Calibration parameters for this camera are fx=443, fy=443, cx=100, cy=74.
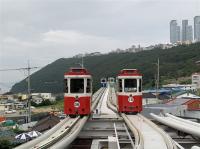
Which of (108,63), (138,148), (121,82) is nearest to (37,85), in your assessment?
(108,63)

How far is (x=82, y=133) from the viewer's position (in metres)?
18.8

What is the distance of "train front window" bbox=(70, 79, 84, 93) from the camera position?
72.9ft

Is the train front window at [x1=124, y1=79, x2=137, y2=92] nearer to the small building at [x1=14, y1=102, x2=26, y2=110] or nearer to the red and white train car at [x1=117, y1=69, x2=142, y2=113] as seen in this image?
the red and white train car at [x1=117, y1=69, x2=142, y2=113]

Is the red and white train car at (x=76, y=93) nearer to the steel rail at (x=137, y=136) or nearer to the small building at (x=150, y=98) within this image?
the steel rail at (x=137, y=136)

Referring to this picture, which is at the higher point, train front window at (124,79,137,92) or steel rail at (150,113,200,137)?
train front window at (124,79,137,92)

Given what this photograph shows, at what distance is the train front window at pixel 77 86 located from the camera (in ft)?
72.9

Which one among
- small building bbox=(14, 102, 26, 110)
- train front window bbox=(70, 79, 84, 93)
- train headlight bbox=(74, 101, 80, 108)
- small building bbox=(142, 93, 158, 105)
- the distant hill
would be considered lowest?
small building bbox=(14, 102, 26, 110)

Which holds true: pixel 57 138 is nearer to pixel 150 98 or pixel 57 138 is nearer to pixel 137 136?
pixel 137 136

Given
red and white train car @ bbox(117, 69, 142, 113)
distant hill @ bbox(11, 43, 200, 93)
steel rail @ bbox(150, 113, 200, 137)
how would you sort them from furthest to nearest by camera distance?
distant hill @ bbox(11, 43, 200, 93) < red and white train car @ bbox(117, 69, 142, 113) < steel rail @ bbox(150, 113, 200, 137)

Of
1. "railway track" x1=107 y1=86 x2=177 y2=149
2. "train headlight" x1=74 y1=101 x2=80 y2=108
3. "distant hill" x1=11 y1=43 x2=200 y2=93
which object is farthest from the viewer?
"distant hill" x1=11 y1=43 x2=200 y2=93

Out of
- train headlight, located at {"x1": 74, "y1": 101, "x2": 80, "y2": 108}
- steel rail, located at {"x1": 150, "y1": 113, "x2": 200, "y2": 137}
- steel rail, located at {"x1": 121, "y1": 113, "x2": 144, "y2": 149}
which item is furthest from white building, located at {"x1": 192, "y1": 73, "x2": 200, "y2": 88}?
steel rail, located at {"x1": 121, "y1": 113, "x2": 144, "y2": 149}

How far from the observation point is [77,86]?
2236 cm

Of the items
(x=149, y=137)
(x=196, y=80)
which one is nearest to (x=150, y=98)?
(x=196, y=80)

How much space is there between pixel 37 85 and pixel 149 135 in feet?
565
